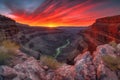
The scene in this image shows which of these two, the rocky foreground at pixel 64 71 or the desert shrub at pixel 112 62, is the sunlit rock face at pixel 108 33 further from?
the rocky foreground at pixel 64 71

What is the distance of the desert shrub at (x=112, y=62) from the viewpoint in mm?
18062

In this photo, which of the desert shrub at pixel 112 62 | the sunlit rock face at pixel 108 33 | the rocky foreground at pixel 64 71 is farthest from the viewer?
the sunlit rock face at pixel 108 33

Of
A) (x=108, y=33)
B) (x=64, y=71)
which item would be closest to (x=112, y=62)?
(x=64, y=71)

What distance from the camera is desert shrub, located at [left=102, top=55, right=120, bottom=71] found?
1806cm

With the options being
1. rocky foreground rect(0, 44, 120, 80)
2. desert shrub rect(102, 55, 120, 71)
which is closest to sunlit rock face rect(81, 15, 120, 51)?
desert shrub rect(102, 55, 120, 71)

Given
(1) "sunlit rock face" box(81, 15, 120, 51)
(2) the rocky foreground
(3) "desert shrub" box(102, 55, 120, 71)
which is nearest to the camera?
(2) the rocky foreground

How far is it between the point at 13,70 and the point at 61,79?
365cm

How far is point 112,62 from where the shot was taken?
18203mm

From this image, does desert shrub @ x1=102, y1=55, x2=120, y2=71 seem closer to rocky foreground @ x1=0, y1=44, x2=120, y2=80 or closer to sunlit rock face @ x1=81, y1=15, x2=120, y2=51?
rocky foreground @ x1=0, y1=44, x2=120, y2=80

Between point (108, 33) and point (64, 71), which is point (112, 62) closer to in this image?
point (64, 71)

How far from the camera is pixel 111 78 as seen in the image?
1669 centimetres

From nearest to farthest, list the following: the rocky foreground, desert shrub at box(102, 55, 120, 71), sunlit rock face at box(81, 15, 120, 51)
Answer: the rocky foreground → desert shrub at box(102, 55, 120, 71) → sunlit rock face at box(81, 15, 120, 51)

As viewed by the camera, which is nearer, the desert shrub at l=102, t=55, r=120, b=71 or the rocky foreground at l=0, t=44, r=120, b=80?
the rocky foreground at l=0, t=44, r=120, b=80

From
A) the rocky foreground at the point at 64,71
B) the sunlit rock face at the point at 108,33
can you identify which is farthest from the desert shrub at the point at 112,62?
the sunlit rock face at the point at 108,33
